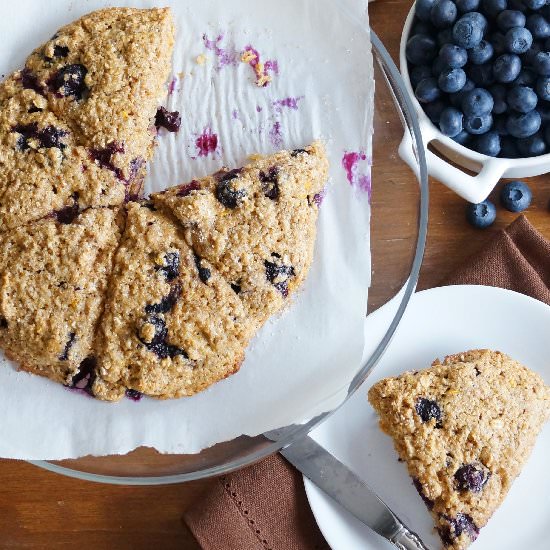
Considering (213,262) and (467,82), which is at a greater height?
(467,82)

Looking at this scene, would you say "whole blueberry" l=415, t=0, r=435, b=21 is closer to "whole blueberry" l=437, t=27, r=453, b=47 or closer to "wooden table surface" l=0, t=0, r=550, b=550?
Result: "whole blueberry" l=437, t=27, r=453, b=47

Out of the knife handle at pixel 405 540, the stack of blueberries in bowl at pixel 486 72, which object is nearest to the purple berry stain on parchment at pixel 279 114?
the stack of blueberries in bowl at pixel 486 72

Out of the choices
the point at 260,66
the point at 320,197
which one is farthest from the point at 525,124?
the point at 260,66

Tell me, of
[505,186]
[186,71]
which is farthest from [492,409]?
[186,71]

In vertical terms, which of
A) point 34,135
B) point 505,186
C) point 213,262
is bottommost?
point 505,186

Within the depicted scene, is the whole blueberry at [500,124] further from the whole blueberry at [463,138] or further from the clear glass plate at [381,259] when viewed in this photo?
the clear glass plate at [381,259]

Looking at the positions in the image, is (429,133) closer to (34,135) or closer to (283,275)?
(283,275)
